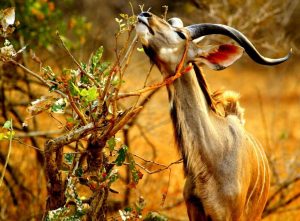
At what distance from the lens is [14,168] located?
5.89 meters

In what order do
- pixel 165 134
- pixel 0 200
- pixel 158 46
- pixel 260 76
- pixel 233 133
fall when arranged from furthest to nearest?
pixel 260 76
pixel 165 134
pixel 0 200
pixel 233 133
pixel 158 46

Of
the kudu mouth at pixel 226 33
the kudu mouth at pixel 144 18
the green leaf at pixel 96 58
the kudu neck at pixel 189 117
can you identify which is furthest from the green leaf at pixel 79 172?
the kudu mouth at pixel 226 33

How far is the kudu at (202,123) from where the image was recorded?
3.64 meters

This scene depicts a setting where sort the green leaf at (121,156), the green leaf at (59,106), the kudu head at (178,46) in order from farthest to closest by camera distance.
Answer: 1. the kudu head at (178,46)
2. the green leaf at (121,156)
3. the green leaf at (59,106)

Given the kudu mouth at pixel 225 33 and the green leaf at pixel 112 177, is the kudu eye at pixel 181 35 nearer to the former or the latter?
the kudu mouth at pixel 225 33

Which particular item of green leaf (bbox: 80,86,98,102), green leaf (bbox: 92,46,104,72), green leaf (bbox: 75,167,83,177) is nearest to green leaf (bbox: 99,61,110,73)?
green leaf (bbox: 92,46,104,72)

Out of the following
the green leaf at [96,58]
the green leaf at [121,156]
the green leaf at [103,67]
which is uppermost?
the green leaf at [96,58]

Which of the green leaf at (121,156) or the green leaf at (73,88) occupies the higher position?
the green leaf at (73,88)

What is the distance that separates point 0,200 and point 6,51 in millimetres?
2454

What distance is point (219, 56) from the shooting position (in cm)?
371

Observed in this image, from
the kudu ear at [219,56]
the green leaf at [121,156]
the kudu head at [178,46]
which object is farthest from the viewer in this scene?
the kudu ear at [219,56]

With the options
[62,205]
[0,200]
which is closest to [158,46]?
[62,205]

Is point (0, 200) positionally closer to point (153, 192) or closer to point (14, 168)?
point (14, 168)

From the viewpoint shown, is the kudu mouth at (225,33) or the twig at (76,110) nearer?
the twig at (76,110)
